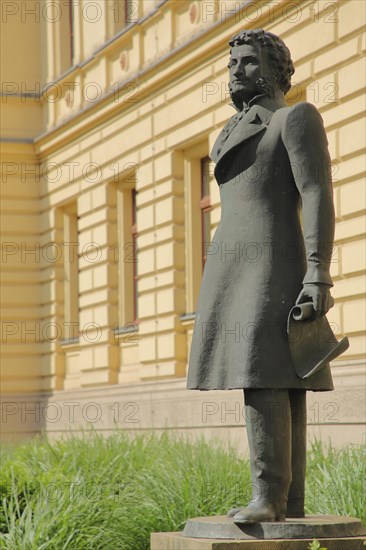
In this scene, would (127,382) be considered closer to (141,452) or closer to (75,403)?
(75,403)

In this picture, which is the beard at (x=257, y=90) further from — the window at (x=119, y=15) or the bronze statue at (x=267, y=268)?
the window at (x=119, y=15)

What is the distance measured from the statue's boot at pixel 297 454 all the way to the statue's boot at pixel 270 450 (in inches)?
6.9

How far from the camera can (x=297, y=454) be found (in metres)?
6.50

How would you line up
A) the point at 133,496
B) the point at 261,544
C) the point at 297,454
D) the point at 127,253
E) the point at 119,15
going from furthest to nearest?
the point at 119,15
the point at 127,253
the point at 133,496
the point at 297,454
the point at 261,544

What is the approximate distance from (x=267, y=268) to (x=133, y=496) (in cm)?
427

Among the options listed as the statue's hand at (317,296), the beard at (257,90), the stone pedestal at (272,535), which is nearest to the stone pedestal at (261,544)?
the stone pedestal at (272,535)

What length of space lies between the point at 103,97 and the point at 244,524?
18.0 metres

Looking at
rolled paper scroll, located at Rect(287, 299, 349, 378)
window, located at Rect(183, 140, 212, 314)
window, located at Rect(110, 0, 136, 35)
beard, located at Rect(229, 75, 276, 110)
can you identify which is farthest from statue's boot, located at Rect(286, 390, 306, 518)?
window, located at Rect(110, 0, 136, 35)

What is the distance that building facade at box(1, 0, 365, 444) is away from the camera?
51.6ft

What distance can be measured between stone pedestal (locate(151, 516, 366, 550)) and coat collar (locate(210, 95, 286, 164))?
180 cm

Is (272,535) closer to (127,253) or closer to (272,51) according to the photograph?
(272,51)

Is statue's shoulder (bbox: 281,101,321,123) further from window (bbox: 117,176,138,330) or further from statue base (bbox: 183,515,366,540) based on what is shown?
window (bbox: 117,176,138,330)

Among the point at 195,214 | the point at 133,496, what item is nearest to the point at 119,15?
the point at 195,214

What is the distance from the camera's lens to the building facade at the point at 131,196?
15.7 meters
